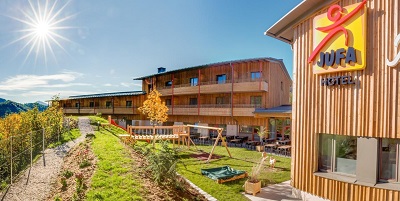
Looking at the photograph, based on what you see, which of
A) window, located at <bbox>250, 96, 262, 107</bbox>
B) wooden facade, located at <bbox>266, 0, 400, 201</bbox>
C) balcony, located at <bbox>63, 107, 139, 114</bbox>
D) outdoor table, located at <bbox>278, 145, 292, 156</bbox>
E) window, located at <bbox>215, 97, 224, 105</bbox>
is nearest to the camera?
wooden facade, located at <bbox>266, 0, 400, 201</bbox>

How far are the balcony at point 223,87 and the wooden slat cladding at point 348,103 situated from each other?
56.6 ft

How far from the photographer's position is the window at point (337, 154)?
28.8 ft

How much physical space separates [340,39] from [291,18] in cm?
242

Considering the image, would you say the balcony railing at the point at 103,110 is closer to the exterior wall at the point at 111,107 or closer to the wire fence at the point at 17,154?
the exterior wall at the point at 111,107

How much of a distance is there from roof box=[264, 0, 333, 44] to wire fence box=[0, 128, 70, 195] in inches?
498

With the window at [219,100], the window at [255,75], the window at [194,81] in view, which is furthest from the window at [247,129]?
the window at [194,81]

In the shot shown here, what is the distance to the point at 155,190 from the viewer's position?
9312 mm

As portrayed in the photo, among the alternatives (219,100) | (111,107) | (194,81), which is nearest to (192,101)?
(194,81)

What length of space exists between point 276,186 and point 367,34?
26.5 feet

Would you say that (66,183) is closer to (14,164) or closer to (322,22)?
(14,164)

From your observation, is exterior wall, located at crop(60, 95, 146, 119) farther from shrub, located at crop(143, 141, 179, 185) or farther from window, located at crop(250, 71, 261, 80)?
shrub, located at crop(143, 141, 179, 185)

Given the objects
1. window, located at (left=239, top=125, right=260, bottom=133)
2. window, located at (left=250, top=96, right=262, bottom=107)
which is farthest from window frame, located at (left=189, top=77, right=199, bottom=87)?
window, located at (left=239, top=125, right=260, bottom=133)

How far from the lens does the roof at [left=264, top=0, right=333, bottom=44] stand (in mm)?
9742

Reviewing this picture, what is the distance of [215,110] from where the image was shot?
103ft
